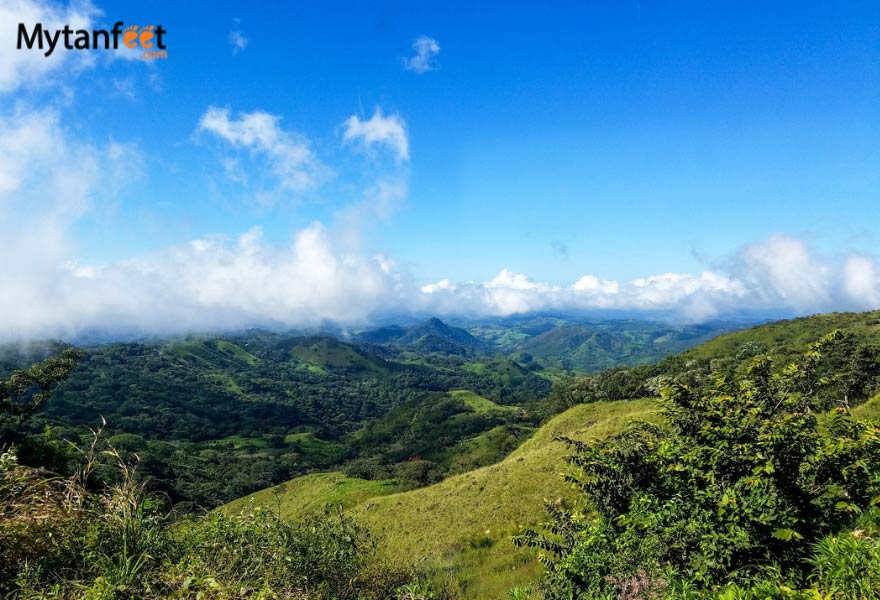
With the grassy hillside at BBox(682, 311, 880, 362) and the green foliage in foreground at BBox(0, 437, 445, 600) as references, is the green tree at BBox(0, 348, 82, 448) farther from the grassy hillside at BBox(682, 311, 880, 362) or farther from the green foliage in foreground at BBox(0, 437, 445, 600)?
the grassy hillside at BBox(682, 311, 880, 362)

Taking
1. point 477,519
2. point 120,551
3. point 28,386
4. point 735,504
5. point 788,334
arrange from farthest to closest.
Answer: point 788,334 < point 28,386 < point 477,519 < point 735,504 < point 120,551

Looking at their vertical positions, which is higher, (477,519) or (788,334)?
(788,334)

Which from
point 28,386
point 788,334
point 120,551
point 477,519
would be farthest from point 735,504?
point 788,334

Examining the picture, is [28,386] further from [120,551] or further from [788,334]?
[788,334]

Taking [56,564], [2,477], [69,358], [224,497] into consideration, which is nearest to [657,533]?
[56,564]

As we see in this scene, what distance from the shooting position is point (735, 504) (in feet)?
22.4

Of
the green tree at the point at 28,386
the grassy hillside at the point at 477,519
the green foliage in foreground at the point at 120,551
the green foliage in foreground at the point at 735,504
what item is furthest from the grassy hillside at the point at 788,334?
the green tree at the point at 28,386

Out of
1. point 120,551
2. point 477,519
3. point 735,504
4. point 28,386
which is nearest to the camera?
point 120,551

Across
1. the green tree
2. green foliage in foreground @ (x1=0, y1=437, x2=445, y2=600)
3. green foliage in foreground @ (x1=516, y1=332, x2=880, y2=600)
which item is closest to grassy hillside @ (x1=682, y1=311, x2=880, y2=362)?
green foliage in foreground @ (x1=516, y1=332, x2=880, y2=600)

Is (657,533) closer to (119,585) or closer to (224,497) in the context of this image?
(119,585)

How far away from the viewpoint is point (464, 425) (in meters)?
185

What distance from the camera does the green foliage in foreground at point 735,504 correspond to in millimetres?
6250

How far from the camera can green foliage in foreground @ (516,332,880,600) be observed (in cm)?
625

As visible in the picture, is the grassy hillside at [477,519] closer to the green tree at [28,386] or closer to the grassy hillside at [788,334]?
the green tree at [28,386]
